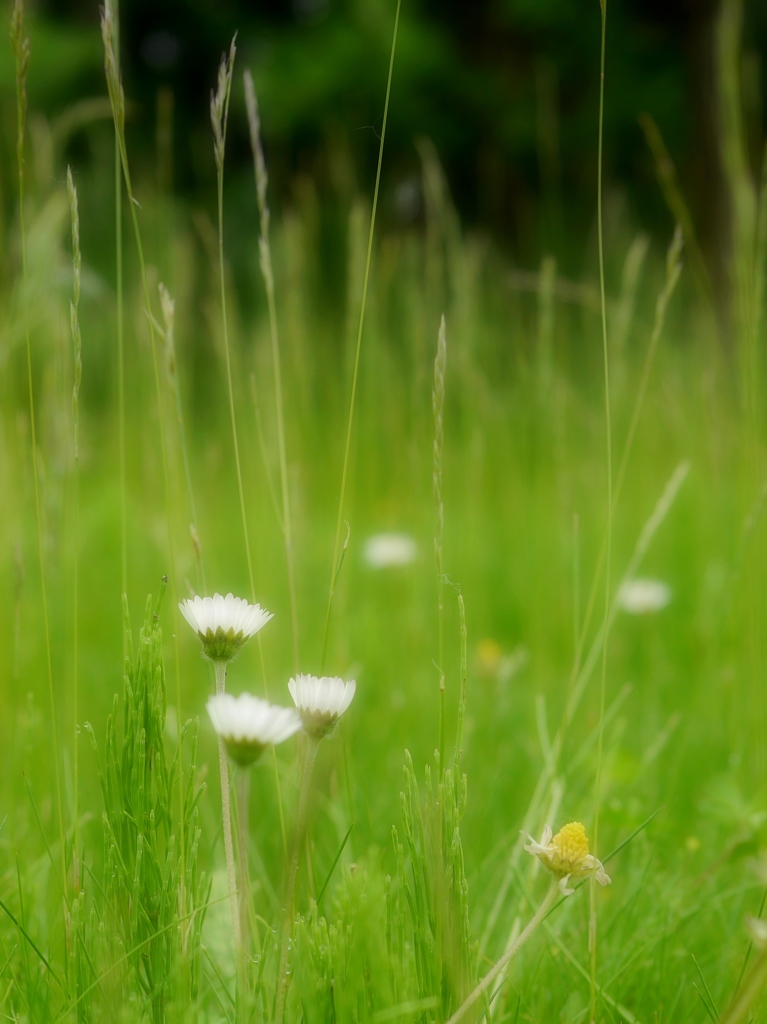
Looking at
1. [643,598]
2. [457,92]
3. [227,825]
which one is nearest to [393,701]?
[643,598]

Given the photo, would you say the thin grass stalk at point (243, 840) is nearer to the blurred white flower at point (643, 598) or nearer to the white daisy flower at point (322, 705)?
the white daisy flower at point (322, 705)

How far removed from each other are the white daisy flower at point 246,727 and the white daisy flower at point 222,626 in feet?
0.20

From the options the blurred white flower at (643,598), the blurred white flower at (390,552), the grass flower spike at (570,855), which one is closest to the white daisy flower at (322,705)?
the grass flower spike at (570,855)

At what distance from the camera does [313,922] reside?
0.47 metres

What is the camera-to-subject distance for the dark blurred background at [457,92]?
4.67 metres

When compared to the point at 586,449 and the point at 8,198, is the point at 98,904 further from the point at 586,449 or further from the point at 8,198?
the point at 8,198

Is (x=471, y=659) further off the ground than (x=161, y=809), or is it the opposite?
(x=161, y=809)

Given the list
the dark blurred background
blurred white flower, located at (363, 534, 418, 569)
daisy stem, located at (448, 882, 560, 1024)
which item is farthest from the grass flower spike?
the dark blurred background

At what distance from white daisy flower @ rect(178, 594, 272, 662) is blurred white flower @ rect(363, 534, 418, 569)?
3.53 feet

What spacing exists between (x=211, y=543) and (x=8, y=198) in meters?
3.44

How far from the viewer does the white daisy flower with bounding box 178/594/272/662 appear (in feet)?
1.58

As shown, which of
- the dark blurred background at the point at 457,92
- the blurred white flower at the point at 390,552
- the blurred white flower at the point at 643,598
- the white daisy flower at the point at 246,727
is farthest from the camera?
the dark blurred background at the point at 457,92

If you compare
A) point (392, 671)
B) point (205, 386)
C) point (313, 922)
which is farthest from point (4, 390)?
point (205, 386)

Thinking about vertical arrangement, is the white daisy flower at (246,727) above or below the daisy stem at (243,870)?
above
